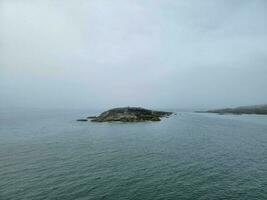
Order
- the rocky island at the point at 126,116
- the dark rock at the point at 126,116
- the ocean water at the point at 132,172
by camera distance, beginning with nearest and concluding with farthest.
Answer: the ocean water at the point at 132,172 → the rocky island at the point at 126,116 → the dark rock at the point at 126,116

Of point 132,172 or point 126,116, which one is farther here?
point 126,116

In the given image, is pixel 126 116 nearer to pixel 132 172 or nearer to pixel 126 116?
pixel 126 116

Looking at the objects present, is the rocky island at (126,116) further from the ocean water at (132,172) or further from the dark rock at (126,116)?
the ocean water at (132,172)

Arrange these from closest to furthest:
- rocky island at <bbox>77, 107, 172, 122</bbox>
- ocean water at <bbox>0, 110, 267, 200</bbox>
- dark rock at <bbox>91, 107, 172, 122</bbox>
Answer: ocean water at <bbox>0, 110, 267, 200</bbox>
rocky island at <bbox>77, 107, 172, 122</bbox>
dark rock at <bbox>91, 107, 172, 122</bbox>

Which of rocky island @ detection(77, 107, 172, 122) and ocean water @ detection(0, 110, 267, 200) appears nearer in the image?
ocean water @ detection(0, 110, 267, 200)

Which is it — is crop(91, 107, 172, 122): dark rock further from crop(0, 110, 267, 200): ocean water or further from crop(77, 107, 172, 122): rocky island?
crop(0, 110, 267, 200): ocean water

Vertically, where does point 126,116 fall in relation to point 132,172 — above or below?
above

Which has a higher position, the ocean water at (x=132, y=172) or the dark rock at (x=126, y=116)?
the dark rock at (x=126, y=116)

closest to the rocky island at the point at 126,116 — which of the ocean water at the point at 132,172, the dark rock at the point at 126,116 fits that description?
the dark rock at the point at 126,116

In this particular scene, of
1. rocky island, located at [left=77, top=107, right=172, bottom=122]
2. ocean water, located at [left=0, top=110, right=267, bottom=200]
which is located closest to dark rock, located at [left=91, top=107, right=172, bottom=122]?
rocky island, located at [left=77, top=107, right=172, bottom=122]

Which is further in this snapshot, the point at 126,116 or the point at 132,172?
the point at 126,116

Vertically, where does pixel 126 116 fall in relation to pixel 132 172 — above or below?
above

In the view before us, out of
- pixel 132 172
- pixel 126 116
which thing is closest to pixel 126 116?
pixel 126 116
